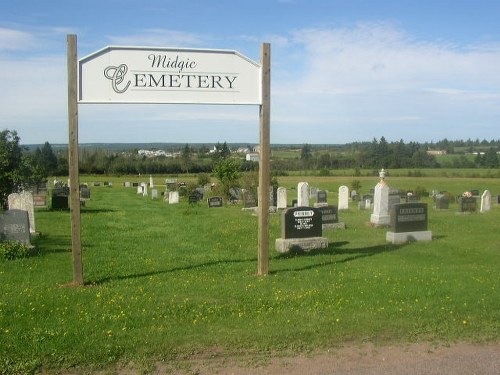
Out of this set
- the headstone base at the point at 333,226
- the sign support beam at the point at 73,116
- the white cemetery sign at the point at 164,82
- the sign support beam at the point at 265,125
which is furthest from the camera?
the headstone base at the point at 333,226

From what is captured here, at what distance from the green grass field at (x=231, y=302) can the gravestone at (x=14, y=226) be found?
630mm

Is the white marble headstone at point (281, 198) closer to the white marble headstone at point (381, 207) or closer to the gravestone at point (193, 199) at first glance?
the white marble headstone at point (381, 207)

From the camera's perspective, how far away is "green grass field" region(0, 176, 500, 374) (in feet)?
18.1

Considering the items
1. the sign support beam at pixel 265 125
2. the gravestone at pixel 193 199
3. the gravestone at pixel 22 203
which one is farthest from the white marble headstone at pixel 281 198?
the sign support beam at pixel 265 125

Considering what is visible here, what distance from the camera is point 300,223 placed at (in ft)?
40.4

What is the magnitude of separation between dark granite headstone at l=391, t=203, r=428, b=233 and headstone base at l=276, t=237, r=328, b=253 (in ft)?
8.01

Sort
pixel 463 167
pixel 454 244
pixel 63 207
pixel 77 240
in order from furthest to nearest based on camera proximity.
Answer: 1. pixel 463 167
2. pixel 63 207
3. pixel 454 244
4. pixel 77 240

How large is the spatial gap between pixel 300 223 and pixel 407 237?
127 inches

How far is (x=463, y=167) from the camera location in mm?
82875

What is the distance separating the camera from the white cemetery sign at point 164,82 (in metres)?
7.96

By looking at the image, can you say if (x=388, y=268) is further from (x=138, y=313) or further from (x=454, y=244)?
(x=138, y=313)

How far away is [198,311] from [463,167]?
273 feet

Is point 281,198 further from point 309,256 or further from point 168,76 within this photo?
point 168,76

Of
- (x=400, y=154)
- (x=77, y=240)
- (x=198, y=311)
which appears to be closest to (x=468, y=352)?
(x=198, y=311)
